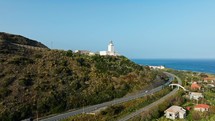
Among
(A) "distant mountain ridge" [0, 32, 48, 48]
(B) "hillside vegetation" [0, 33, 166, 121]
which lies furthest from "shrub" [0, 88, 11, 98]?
(A) "distant mountain ridge" [0, 32, 48, 48]

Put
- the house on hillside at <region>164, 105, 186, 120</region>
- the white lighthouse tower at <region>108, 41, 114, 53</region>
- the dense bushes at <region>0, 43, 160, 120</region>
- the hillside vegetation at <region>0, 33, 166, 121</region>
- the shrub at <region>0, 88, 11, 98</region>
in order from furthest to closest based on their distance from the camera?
1. the white lighthouse tower at <region>108, 41, 114, 53</region>
2. the house on hillside at <region>164, 105, 186, 120</region>
3. the dense bushes at <region>0, 43, 160, 120</region>
4. the shrub at <region>0, 88, 11, 98</region>
5. the hillside vegetation at <region>0, 33, 166, 121</region>

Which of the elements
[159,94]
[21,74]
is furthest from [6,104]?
[159,94]

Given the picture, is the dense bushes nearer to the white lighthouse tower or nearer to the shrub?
the shrub

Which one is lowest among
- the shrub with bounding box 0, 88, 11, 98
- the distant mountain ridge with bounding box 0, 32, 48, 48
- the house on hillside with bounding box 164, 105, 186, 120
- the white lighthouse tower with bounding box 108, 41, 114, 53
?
the house on hillside with bounding box 164, 105, 186, 120

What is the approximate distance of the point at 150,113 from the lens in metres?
43.5

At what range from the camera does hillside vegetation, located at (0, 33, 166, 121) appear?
4091 centimetres

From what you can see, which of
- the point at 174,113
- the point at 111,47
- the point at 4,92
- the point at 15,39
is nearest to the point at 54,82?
the point at 4,92

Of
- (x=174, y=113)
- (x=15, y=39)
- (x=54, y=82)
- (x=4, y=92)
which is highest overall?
(x=15, y=39)

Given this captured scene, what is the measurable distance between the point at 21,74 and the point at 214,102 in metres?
45.8

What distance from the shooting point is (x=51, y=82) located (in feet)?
168

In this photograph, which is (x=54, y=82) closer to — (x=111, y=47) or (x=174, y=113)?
(x=174, y=113)

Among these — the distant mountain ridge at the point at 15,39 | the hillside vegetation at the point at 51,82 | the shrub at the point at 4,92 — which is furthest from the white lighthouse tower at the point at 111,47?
the shrub at the point at 4,92

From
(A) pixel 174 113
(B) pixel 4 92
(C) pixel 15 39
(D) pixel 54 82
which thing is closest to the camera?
(B) pixel 4 92

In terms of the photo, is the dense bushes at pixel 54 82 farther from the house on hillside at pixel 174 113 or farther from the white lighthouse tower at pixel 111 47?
the white lighthouse tower at pixel 111 47
